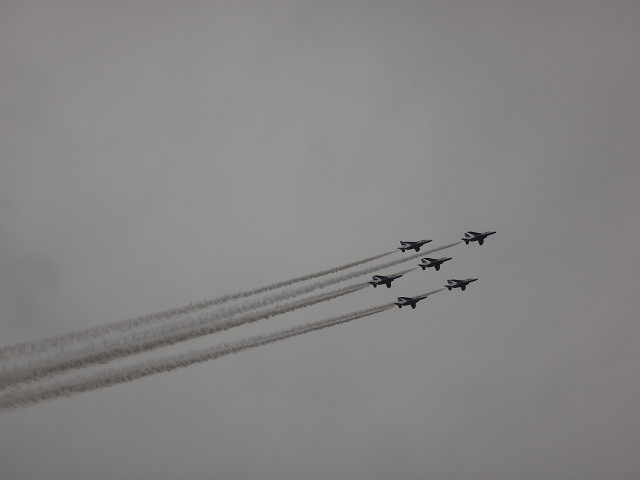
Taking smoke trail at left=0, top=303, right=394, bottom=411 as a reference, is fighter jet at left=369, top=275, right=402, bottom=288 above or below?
above

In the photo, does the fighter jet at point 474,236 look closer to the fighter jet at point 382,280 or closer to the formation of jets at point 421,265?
the formation of jets at point 421,265

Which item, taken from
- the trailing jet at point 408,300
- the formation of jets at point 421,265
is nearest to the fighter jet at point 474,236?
the formation of jets at point 421,265

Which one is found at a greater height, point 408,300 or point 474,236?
point 474,236

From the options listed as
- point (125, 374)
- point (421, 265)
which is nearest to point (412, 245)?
point (421, 265)

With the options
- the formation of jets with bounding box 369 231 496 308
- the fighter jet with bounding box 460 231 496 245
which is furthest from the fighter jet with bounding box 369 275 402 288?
the fighter jet with bounding box 460 231 496 245

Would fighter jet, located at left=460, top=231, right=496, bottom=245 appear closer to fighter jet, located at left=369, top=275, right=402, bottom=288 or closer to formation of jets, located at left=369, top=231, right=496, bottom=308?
formation of jets, located at left=369, top=231, right=496, bottom=308

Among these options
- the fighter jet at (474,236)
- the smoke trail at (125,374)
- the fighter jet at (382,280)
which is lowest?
the smoke trail at (125,374)

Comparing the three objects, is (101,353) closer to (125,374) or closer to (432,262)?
(125,374)

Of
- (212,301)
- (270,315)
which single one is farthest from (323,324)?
(212,301)

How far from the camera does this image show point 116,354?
78000mm

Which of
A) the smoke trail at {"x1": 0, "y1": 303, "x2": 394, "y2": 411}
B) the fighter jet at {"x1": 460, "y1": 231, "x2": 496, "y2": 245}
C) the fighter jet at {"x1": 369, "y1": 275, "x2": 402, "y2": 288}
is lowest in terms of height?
the smoke trail at {"x1": 0, "y1": 303, "x2": 394, "y2": 411}

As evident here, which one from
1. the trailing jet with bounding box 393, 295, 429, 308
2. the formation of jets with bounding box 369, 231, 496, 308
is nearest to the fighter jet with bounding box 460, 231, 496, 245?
the formation of jets with bounding box 369, 231, 496, 308

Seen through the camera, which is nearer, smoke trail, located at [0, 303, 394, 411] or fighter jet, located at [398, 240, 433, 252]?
smoke trail, located at [0, 303, 394, 411]

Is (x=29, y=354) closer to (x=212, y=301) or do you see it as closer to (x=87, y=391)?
(x=87, y=391)
